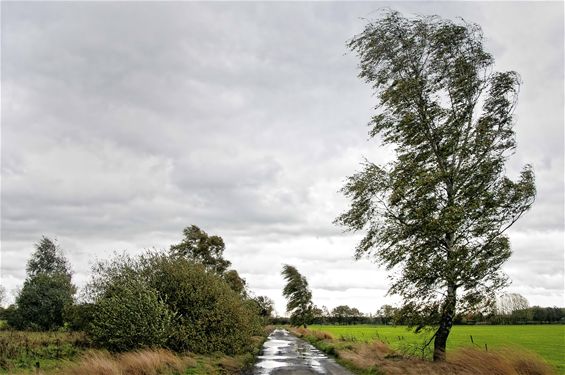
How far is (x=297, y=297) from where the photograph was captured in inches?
3430

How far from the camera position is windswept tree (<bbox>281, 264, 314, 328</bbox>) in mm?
85188

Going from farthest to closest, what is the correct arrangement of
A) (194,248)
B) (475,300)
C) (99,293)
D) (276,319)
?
(276,319) < (194,248) < (99,293) < (475,300)

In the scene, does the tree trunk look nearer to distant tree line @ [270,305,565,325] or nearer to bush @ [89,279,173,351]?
distant tree line @ [270,305,565,325]

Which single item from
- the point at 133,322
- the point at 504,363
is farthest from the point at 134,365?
the point at 504,363

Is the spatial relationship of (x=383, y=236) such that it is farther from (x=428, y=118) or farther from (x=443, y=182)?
(x=428, y=118)

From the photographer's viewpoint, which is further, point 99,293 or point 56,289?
point 56,289

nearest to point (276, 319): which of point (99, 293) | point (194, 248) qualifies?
point (194, 248)

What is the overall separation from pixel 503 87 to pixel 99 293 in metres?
22.7

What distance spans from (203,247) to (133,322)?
106ft

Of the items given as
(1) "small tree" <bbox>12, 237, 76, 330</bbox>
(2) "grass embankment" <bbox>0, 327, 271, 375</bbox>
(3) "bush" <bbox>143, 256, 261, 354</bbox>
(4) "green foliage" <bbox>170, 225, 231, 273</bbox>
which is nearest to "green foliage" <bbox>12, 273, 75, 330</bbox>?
(1) "small tree" <bbox>12, 237, 76, 330</bbox>

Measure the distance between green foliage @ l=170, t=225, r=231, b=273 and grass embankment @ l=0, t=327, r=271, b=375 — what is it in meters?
25.6

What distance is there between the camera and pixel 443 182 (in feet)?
61.8

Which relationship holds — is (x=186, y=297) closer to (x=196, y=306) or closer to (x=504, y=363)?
(x=196, y=306)

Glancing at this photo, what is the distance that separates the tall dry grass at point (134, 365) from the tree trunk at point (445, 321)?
10107mm
